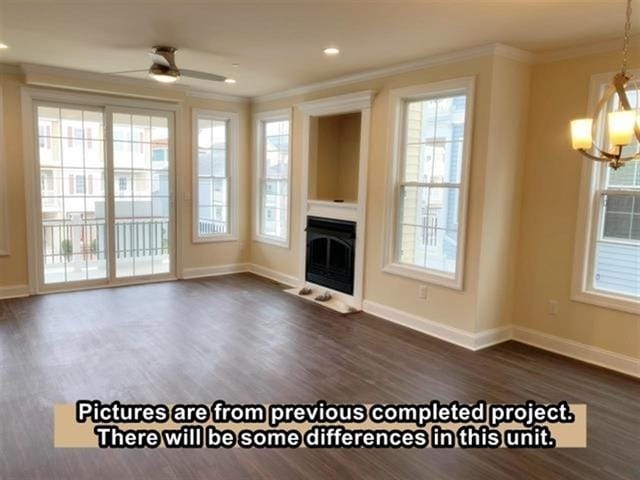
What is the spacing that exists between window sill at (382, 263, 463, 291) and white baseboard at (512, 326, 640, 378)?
0.79 m

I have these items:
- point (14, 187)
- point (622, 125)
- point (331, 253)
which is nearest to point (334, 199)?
point (331, 253)

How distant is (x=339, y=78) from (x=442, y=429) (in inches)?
158

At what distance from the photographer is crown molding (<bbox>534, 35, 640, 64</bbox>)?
3646 millimetres

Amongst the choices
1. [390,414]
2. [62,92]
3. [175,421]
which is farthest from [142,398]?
[62,92]

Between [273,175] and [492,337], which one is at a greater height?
[273,175]

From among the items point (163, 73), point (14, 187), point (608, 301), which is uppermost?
point (163, 73)

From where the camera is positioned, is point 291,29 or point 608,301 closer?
point 291,29

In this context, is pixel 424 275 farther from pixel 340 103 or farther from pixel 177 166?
pixel 177 166

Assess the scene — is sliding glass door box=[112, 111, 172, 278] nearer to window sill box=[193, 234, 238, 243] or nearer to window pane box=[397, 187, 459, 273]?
window sill box=[193, 234, 238, 243]

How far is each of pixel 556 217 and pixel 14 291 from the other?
5.99m

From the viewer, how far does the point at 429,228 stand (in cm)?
468

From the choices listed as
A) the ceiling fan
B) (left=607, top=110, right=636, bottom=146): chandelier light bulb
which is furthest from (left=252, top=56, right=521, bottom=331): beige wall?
the ceiling fan

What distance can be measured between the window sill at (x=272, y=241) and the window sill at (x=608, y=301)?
12.3 feet

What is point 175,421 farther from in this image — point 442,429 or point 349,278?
point 349,278
